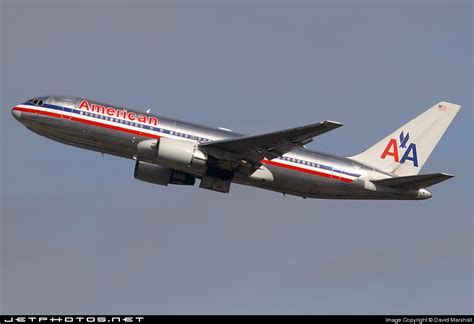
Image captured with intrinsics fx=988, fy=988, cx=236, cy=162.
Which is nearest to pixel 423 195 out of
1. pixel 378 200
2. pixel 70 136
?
pixel 378 200

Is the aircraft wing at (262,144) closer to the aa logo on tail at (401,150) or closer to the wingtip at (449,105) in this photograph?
the aa logo on tail at (401,150)

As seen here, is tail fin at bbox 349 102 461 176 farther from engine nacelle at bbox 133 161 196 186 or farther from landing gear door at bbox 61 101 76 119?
landing gear door at bbox 61 101 76 119

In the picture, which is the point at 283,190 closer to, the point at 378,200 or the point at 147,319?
the point at 378,200

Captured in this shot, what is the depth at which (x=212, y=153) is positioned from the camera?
60906 millimetres

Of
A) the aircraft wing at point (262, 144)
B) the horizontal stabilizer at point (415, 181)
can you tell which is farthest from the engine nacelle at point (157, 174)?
the horizontal stabilizer at point (415, 181)

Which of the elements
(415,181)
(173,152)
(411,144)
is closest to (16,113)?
(173,152)

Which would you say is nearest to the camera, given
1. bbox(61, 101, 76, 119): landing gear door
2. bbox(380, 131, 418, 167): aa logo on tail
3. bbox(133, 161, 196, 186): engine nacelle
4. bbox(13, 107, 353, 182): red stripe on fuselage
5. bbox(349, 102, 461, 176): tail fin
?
bbox(13, 107, 353, 182): red stripe on fuselage

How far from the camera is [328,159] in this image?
210ft

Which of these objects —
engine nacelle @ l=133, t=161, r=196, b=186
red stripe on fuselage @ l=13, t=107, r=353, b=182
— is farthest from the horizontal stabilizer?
engine nacelle @ l=133, t=161, r=196, b=186

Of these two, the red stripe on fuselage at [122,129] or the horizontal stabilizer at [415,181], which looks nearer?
the red stripe on fuselage at [122,129]

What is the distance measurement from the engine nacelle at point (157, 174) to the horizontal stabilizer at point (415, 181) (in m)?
12.7

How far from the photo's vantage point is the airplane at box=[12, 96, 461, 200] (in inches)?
2376

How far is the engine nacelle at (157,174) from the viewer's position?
211 ft

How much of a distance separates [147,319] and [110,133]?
17.1 meters
